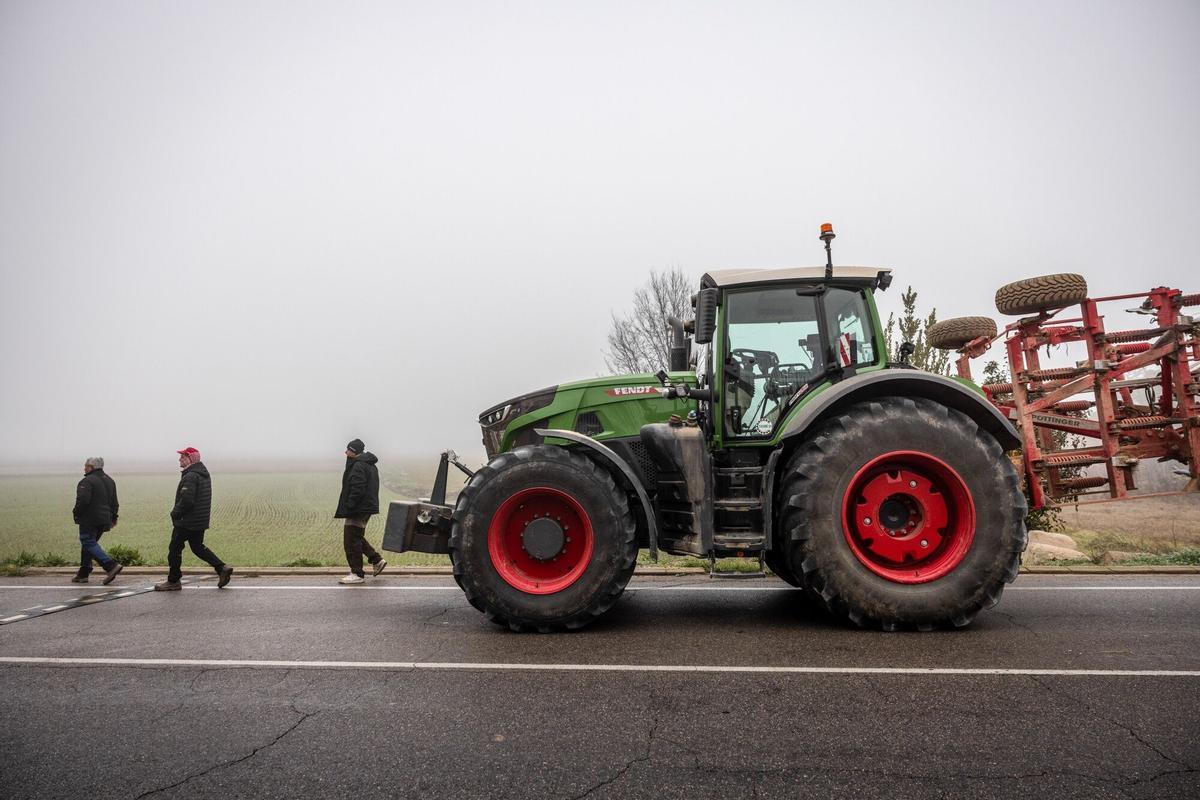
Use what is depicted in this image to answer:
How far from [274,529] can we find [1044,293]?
52.9 feet

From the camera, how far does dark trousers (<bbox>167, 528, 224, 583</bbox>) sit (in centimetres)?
771

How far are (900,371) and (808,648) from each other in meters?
2.06

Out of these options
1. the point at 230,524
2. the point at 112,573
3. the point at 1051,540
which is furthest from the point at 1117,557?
Result: the point at 230,524

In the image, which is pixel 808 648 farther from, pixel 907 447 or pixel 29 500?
pixel 29 500

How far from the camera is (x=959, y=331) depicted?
9.88 m

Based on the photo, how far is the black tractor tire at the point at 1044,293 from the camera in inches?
327

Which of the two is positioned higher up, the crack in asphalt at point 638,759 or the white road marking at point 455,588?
the crack in asphalt at point 638,759

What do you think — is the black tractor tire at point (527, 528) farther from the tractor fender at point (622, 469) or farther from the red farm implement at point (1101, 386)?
the red farm implement at point (1101, 386)

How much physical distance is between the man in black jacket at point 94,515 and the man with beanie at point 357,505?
3.01 metres

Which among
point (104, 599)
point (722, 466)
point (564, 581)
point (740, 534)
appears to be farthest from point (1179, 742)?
point (104, 599)

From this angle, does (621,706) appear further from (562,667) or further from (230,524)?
(230,524)

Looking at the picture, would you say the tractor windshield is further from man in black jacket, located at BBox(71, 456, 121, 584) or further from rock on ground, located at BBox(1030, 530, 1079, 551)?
man in black jacket, located at BBox(71, 456, 121, 584)

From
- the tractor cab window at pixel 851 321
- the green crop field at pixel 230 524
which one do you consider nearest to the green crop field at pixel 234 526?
the green crop field at pixel 230 524

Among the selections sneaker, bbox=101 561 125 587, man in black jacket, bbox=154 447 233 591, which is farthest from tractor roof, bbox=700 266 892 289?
sneaker, bbox=101 561 125 587
